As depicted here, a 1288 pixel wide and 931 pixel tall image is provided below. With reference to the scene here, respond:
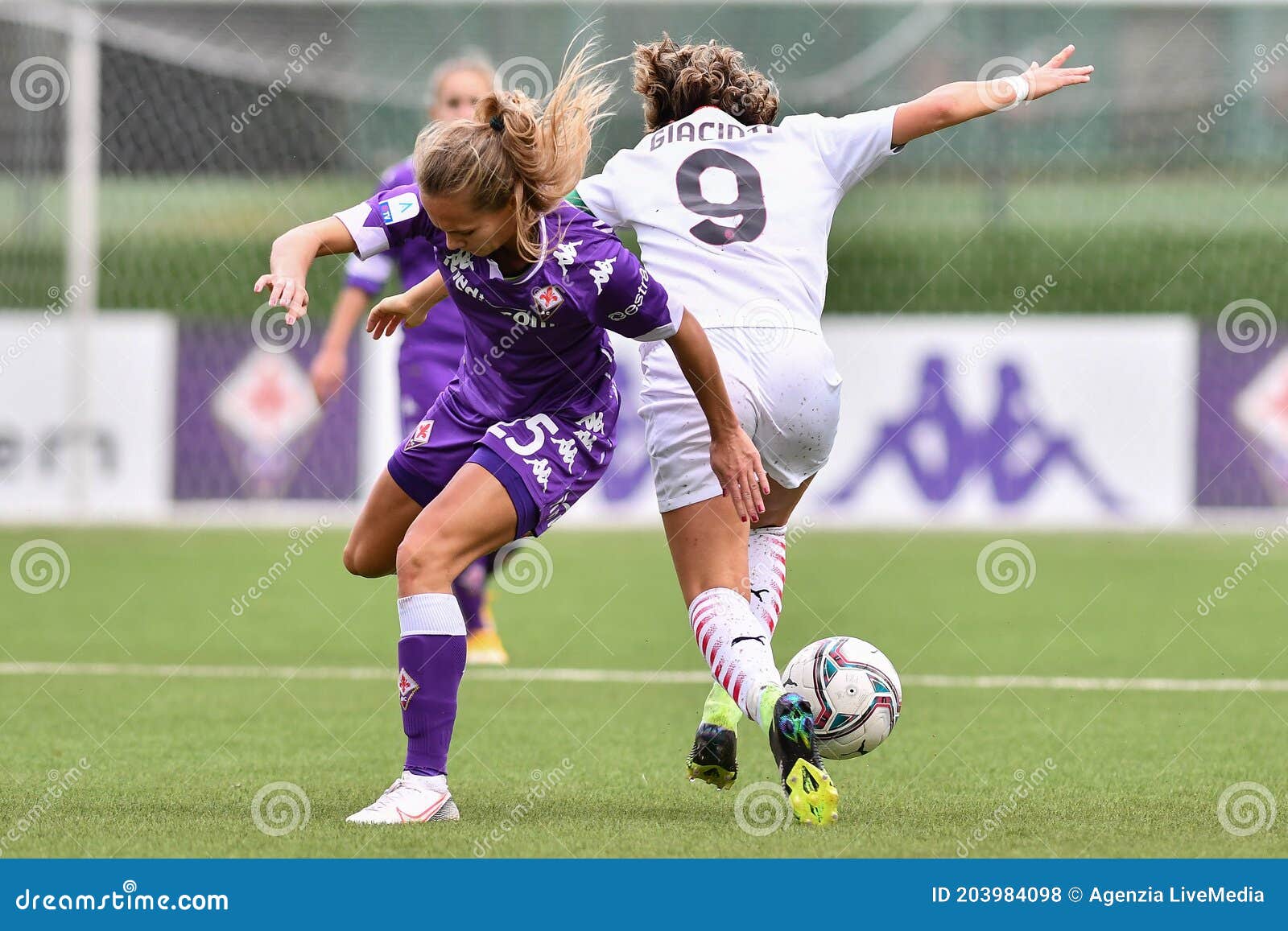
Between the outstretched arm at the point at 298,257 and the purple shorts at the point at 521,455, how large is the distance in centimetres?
51

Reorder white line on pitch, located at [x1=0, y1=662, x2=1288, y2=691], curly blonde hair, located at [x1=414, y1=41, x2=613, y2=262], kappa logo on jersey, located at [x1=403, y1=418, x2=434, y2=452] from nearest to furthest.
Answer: curly blonde hair, located at [x1=414, y1=41, x2=613, y2=262], kappa logo on jersey, located at [x1=403, y1=418, x2=434, y2=452], white line on pitch, located at [x1=0, y1=662, x2=1288, y2=691]

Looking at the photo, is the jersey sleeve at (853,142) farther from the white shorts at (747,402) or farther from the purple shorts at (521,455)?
the purple shorts at (521,455)

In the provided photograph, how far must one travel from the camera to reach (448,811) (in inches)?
171

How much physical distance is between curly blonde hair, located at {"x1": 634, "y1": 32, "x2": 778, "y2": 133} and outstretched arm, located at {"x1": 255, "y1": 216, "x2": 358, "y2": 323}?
944 mm

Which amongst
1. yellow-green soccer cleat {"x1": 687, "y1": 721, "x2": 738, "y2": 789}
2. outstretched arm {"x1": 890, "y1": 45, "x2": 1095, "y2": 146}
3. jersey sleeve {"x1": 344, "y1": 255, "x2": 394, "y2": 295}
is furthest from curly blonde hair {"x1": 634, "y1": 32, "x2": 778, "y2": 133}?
jersey sleeve {"x1": 344, "y1": 255, "x2": 394, "y2": 295}

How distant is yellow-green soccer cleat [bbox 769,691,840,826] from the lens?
406cm

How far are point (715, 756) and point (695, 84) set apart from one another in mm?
1834

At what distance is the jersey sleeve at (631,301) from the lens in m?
4.11

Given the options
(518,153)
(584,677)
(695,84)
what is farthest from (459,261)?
(584,677)

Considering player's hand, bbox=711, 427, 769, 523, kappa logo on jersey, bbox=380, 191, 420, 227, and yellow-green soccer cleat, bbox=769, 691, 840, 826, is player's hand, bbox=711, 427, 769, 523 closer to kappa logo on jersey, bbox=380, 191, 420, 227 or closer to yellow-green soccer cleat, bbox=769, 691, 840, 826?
yellow-green soccer cleat, bbox=769, 691, 840, 826

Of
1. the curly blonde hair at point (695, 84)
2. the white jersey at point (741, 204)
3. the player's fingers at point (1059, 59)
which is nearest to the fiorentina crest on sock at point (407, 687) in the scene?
the white jersey at point (741, 204)

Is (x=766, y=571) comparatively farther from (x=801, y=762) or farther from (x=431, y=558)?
(x=431, y=558)

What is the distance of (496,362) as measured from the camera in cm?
447

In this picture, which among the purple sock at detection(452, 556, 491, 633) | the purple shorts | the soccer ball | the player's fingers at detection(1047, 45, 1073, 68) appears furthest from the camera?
the purple sock at detection(452, 556, 491, 633)
